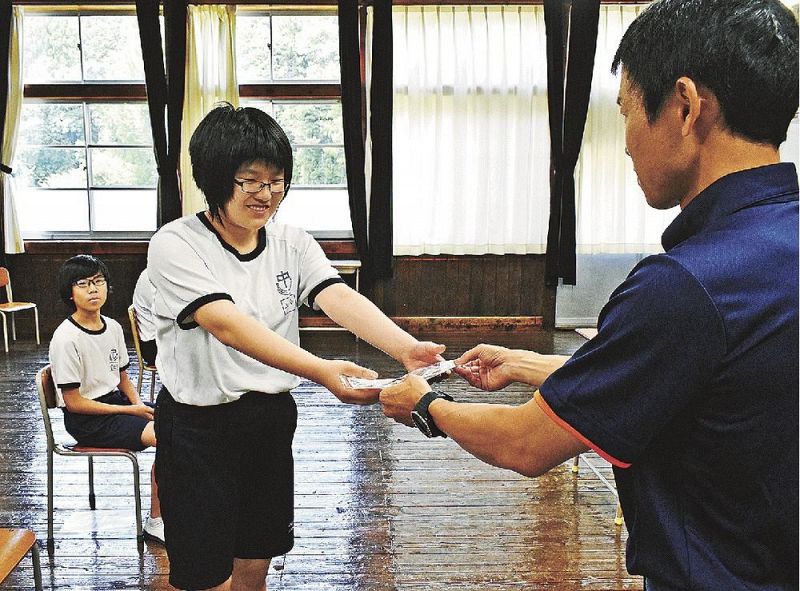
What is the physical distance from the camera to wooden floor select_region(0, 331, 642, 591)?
295 centimetres

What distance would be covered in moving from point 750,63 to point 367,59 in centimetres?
686

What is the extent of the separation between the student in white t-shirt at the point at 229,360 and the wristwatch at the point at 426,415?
385 millimetres

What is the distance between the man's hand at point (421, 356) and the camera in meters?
2.10

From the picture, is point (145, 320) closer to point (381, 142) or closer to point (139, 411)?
point (139, 411)

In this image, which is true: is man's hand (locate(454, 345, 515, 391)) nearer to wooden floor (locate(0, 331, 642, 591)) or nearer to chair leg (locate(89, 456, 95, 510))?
wooden floor (locate(0, 331, 642, 591))

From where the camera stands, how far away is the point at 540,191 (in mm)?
7668

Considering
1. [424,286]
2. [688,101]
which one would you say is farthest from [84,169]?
[688,101]

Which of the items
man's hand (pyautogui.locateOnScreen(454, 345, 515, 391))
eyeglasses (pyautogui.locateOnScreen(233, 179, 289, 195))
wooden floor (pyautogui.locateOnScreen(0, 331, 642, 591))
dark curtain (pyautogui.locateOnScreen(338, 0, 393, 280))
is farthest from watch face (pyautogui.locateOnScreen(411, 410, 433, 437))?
dark curtain (pyautogui.locateOnScreen(338, 0, 393, 280))

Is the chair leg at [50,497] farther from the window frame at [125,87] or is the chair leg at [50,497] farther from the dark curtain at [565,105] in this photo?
the dark curtain at [565,105]

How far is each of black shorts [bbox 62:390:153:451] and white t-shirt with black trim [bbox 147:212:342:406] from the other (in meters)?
1.19

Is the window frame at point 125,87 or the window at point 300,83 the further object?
the window at point 300,83

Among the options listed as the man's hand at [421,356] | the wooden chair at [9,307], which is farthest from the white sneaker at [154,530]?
the wooden chair at [9,307]

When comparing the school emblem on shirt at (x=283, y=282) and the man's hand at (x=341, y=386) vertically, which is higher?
the school emblem on shirt at (x=283, y=282)

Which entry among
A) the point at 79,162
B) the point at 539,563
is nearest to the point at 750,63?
the point at 539,563
